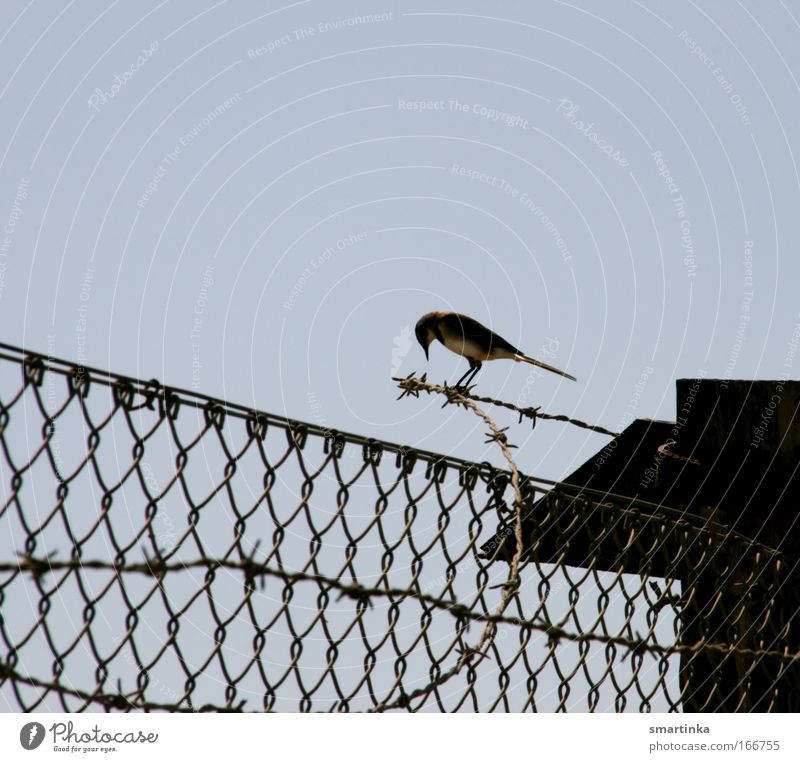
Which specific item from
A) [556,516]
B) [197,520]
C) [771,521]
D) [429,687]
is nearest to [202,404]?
[197,520]

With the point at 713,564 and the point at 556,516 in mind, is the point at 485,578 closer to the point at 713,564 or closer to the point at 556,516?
the point at 556,516

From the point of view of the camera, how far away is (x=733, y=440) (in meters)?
4.16

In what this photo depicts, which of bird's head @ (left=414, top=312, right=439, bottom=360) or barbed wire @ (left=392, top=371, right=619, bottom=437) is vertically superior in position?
bird's head @ (left=414, top=312, right=439, bottom=360)

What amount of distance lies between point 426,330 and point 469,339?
0.32 m

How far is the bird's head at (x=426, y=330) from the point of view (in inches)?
256

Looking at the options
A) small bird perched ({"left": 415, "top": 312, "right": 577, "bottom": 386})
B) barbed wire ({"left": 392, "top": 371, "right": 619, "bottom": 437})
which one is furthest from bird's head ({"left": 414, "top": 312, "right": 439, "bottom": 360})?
barbed wire ({"left": 392, "top": 371, "right": 619, "bottom": 437})

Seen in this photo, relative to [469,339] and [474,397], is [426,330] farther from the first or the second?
[474,397]

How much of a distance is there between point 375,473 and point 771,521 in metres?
1.98

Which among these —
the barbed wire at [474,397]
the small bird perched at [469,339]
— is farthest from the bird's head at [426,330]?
the barbed wire at [474,397]

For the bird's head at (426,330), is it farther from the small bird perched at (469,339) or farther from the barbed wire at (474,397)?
the barbed wire at (474,397)

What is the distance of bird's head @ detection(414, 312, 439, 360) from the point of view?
6.50 m

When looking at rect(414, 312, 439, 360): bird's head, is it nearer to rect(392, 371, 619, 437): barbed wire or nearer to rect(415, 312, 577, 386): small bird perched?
rect(415, 312, 577, 386): small bird perched

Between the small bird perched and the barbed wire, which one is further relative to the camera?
the small bird perched

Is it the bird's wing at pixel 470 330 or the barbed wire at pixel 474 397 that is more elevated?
the bird's wing at pixel 470 330
